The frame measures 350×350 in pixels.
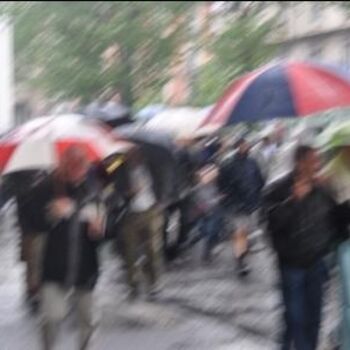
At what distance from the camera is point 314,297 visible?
7.03 metres

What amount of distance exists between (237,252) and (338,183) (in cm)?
473

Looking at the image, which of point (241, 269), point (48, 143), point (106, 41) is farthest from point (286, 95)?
point (106, 41)

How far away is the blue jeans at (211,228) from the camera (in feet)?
41.0

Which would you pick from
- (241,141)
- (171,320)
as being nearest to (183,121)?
(241,141)

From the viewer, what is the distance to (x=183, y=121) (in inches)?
448

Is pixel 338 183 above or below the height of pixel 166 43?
above

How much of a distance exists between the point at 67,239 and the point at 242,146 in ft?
17.8

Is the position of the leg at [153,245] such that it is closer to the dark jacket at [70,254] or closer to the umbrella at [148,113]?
the umbrella at [148,113]

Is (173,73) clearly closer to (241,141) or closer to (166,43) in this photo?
(166,43)

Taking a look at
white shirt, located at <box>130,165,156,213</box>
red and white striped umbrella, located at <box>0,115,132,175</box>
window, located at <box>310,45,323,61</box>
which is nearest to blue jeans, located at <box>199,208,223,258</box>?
white shirt, located at <box>130,165,156,213</box>

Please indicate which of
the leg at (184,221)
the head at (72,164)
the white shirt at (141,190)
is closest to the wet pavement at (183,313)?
the leg at (184,221)

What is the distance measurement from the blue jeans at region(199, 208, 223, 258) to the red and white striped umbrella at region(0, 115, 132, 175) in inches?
159

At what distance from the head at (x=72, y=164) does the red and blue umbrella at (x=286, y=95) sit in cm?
122

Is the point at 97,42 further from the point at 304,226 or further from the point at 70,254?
the point at 304,226
